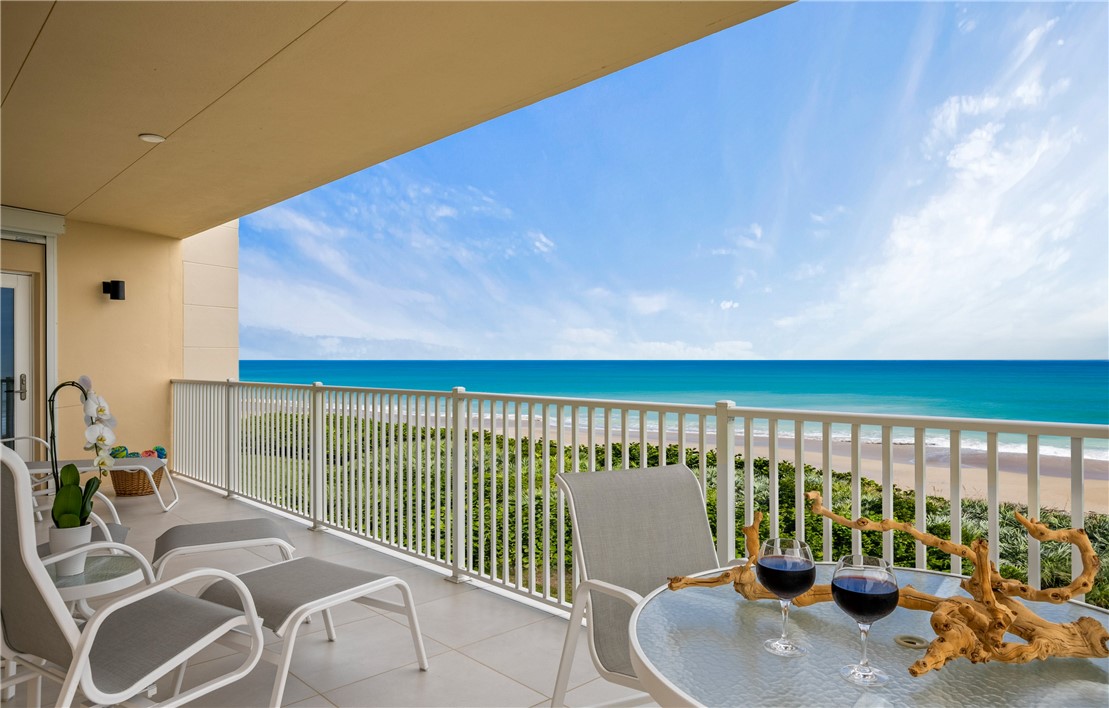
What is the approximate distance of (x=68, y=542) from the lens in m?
2.06

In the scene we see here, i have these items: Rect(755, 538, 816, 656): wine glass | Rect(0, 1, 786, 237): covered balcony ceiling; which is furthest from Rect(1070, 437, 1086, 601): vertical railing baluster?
Rect(0, 1, 786, 237): covered balcony ceiling

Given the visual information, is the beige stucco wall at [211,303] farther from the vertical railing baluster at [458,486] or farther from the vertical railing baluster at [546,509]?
the vertical railing baluster at [546,509]

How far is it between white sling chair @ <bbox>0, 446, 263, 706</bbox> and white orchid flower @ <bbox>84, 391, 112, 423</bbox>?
54cm

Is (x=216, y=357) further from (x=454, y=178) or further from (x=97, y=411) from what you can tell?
(x=454, y=178)

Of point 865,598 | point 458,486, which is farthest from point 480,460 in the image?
point 865,598

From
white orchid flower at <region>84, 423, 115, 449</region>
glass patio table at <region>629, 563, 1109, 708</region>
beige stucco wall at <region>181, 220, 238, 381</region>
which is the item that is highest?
beige stucco wall at <region>181, 220, 238, 381</region>

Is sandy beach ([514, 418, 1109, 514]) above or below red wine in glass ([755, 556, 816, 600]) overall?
below

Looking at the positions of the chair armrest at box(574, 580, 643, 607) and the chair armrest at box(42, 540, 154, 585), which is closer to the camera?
the chair armrest at box(574, 580, 643, 607)

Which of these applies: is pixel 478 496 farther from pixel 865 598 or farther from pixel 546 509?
pixel 865 598

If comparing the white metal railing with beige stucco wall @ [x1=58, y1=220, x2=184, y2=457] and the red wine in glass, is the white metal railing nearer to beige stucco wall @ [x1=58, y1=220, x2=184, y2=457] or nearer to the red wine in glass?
beige stucco wall @ [x1=58, y1=220, x2=184, y2=457]

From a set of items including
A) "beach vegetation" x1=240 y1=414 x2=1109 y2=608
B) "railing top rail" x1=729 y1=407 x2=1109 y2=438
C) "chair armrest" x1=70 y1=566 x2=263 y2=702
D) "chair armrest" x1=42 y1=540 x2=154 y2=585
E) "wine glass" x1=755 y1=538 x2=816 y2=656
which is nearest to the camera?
"wine glass" x1=755 y1=538 x2=816 y2=656

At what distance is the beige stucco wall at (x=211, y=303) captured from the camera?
7004 millimetres

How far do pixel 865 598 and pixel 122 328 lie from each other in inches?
281

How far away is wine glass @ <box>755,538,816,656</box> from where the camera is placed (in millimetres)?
1149
